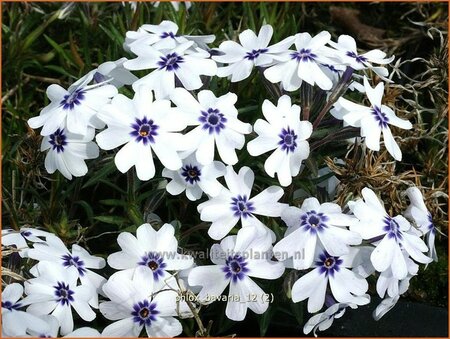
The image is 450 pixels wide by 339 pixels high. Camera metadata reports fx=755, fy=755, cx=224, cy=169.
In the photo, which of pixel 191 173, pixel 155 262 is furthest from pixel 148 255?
pixel 191 173

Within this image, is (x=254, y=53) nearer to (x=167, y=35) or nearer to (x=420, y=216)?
(x=167, y=35)

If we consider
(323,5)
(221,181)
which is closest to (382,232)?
(221,181)

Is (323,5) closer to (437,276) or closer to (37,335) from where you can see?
(437,276)

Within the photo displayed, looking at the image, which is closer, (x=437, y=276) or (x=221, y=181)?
(x=221, y=181)

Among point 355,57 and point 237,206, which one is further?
→ point 355,57

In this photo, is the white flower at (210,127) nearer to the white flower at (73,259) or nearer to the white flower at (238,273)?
the white flower at (238,273)

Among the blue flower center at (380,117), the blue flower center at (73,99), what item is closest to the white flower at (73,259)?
the blue flower center at (73,99)
